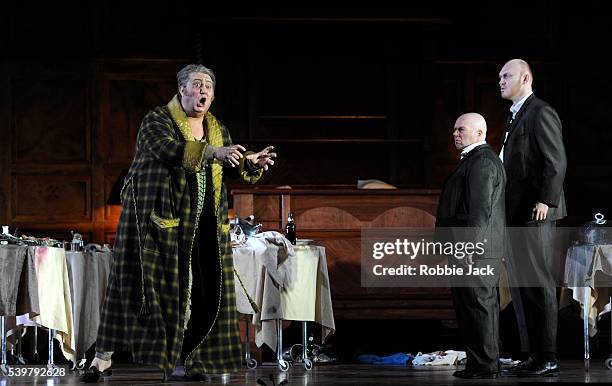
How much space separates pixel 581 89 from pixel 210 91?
217 inches

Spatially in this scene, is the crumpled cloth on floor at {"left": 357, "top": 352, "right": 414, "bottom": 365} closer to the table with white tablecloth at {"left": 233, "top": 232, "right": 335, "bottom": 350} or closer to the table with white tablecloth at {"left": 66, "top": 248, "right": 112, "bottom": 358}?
the table with white tablecloth at {"left": 233, "top": 232, "right": 335, "bottom": 350}

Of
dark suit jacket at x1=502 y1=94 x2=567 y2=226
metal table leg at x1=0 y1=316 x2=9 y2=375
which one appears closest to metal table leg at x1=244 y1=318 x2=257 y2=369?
metal table leg at x1=0 y1=316 x2=9 y2=375

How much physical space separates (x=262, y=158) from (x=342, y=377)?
1361mm

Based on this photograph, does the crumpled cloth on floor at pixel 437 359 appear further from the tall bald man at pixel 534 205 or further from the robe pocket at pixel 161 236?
the robe pocket at pixel 161 236

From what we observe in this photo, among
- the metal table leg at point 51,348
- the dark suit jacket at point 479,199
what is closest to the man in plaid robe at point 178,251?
the dark suit jacket at point 479,199

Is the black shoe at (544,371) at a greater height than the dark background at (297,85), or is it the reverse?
the dark background at (297,85)

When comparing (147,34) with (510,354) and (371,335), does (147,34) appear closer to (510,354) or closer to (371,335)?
(371,335)

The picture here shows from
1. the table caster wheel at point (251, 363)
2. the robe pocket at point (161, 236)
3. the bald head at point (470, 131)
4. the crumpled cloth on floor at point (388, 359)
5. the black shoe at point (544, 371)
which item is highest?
the bald head at point (470, 131)

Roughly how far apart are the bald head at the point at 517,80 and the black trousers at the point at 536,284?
2.23 feet

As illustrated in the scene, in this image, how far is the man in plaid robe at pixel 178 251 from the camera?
453 centimetres

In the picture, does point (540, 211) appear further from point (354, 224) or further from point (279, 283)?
point (354, 224)

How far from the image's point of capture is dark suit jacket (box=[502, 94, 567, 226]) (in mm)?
5145

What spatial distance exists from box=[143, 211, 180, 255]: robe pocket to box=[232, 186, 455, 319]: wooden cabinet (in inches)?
113

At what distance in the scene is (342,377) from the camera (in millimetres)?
5367
